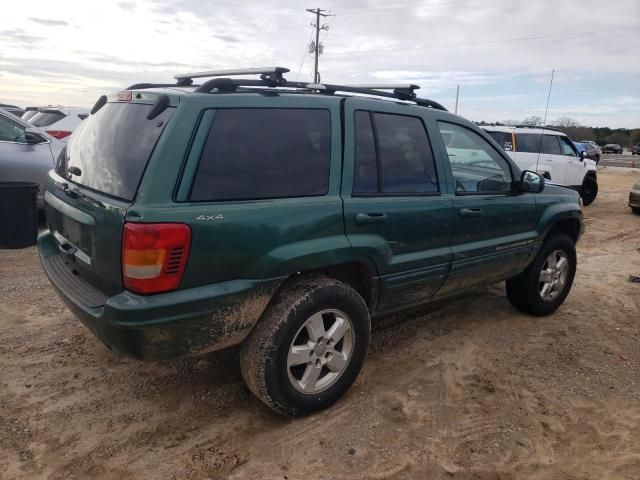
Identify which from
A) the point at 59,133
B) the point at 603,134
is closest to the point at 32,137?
the point at 59,133

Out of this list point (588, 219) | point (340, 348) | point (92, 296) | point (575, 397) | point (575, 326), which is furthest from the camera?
point (588, 219)

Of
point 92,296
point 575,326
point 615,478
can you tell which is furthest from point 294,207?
point 575,326

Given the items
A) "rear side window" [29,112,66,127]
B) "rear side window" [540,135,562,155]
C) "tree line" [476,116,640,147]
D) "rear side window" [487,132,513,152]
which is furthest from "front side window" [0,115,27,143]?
"tree line" [476,116,640,147]

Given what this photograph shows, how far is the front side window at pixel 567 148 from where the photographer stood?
38.1 feet

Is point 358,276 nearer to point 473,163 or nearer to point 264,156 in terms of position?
point 264,156

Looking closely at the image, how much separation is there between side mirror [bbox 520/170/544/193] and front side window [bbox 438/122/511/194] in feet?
0.37

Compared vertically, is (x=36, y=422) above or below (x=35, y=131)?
below

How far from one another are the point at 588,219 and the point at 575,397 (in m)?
8.45

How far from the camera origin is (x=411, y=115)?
3.36 meters

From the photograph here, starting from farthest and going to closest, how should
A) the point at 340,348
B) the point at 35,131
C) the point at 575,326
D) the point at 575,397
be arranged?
the point at 35,131, the point at 575,326, the point at 575,397, the point at 340,348

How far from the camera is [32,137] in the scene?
670 cm

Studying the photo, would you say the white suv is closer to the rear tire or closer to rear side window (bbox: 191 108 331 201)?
the rear tire

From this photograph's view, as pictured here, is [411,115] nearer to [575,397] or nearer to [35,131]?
[575,397]

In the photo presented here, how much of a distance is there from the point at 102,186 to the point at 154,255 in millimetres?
601
